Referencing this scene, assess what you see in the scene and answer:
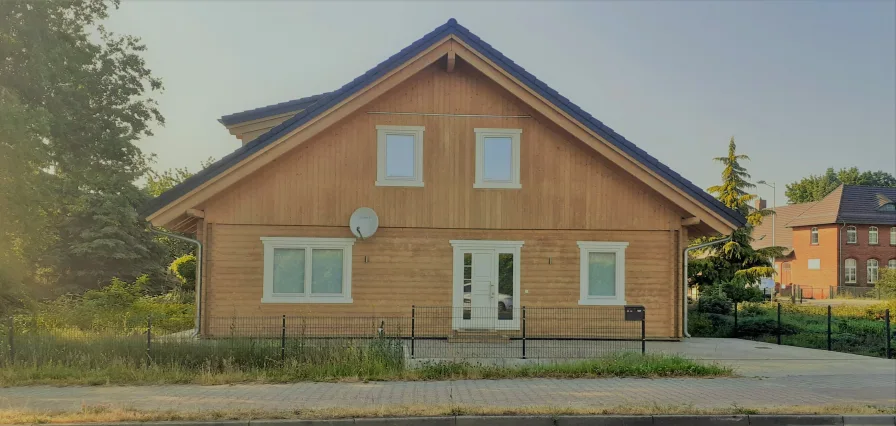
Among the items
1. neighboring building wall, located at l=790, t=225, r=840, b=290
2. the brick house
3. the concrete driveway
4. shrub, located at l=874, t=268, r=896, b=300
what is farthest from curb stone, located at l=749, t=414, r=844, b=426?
the brick house

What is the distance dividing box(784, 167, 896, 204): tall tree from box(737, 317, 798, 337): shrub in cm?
8771

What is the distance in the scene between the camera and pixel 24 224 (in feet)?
83.6

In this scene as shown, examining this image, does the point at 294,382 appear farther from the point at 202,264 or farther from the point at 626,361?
the point at 202,264

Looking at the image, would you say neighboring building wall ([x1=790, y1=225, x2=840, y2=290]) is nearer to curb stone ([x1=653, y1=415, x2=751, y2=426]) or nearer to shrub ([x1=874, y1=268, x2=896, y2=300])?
shrub ([x1=874, y1=268, x2=896, y2=300])

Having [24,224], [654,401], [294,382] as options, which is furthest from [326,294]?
[24,224]

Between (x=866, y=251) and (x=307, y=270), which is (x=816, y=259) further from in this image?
(x=307, y=270)

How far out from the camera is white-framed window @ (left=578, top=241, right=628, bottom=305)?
17469 mm

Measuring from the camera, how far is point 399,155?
1738cm

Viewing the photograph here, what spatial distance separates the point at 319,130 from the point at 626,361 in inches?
357

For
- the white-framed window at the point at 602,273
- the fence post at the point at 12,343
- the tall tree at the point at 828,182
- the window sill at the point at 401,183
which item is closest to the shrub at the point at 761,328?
the white-framed window at the point at 602,273

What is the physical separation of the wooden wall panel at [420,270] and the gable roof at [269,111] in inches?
230

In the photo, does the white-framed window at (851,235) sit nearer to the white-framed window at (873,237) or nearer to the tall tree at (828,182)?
the white-framed window at (873,237)

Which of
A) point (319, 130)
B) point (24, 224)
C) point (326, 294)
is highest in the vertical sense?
point (319, 130)

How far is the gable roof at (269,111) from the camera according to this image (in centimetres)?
2127
